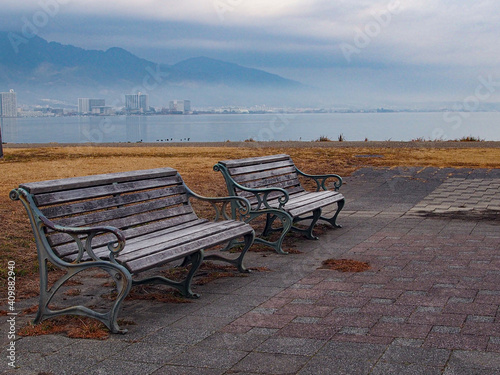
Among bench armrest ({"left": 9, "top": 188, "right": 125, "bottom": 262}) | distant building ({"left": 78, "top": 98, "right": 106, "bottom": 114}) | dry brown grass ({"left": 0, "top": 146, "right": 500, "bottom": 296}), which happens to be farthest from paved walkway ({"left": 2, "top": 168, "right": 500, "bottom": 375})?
distant building ({"left": 78, "top": 98, "right": 106, "bottom": 114})

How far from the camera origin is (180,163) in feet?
61.8

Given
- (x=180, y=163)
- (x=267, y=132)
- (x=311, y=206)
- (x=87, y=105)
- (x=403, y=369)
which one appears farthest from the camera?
(x=87, y=105)

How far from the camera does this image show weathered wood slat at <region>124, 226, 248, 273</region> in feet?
14.4

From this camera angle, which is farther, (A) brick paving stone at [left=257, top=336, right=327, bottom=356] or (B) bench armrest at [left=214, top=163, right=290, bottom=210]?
(B) bench armrest at [left=214, top=163, right=290, bottom=210]

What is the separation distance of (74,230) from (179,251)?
2.92 feet

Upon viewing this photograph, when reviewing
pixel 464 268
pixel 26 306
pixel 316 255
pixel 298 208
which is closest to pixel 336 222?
pixel 298 208

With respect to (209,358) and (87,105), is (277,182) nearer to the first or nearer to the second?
(209,358)

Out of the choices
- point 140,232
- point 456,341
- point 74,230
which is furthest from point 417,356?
point 140,232

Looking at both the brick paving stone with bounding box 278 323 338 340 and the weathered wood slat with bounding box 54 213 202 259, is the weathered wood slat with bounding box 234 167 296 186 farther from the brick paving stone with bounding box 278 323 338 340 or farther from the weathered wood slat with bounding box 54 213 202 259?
the brick paving stone with bounding box 278 323 338 340

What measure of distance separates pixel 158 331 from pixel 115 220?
1.30 meters

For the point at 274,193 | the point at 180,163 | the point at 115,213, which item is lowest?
the point at 180,163

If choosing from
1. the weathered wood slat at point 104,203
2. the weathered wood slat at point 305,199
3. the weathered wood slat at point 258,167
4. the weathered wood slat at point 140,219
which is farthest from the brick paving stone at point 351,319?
the weathered wood slat at point 258,167

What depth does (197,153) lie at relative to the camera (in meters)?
23.1

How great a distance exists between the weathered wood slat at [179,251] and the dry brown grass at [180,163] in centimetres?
300
